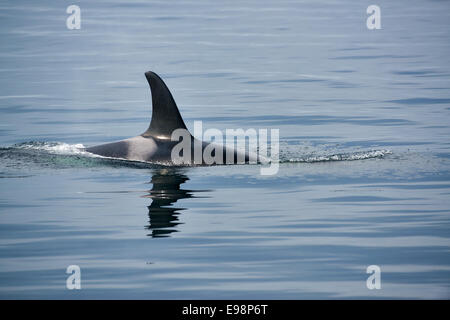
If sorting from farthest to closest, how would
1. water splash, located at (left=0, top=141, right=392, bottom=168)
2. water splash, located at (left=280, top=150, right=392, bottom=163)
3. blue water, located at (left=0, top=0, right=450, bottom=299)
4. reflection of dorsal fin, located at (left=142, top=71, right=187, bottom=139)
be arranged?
1. water splash, located at (left=280, top=150, right=392, bottom=163)
2. water splash, located at (left=0, top=141, right=392, bottom=168)
3. reflection of dorsal fin, located at (left=142, top=71, right=187, bottom=139)
4. blue water, located at (left=0, top=0, right=450, bottom=299)

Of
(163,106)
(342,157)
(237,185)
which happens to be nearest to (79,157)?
(163,106)

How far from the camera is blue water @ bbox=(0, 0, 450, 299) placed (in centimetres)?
1030

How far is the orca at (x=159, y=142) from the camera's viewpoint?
16.4 meters

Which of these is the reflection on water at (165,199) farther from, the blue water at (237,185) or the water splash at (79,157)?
the water splash at (79,157)

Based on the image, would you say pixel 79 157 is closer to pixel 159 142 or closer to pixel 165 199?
pixel 159 142

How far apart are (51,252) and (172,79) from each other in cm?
2185

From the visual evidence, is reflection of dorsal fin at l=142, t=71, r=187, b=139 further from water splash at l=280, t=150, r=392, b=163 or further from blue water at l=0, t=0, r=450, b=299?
water splash at l=280, t=150, r=392, b=163

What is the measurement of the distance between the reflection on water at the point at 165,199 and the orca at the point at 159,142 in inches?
23.0

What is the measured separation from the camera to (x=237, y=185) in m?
15.3

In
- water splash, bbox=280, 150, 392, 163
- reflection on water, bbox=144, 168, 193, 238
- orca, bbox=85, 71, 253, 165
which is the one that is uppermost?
orca, bbox=85, 71, 253, 165

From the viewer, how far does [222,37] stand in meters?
49.2

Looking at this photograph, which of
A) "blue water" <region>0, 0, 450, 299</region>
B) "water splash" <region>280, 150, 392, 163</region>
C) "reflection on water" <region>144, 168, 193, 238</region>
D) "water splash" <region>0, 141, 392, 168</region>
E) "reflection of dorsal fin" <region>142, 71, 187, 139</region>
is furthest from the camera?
"water splash" <region>280, 150, 392, 163</region>

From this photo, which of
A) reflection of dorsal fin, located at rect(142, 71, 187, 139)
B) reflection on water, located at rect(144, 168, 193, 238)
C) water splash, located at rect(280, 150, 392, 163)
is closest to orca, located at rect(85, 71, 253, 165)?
reflection of dorsal fin, located at rect(142, 71, 187, 139)

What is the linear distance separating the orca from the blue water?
272mm
